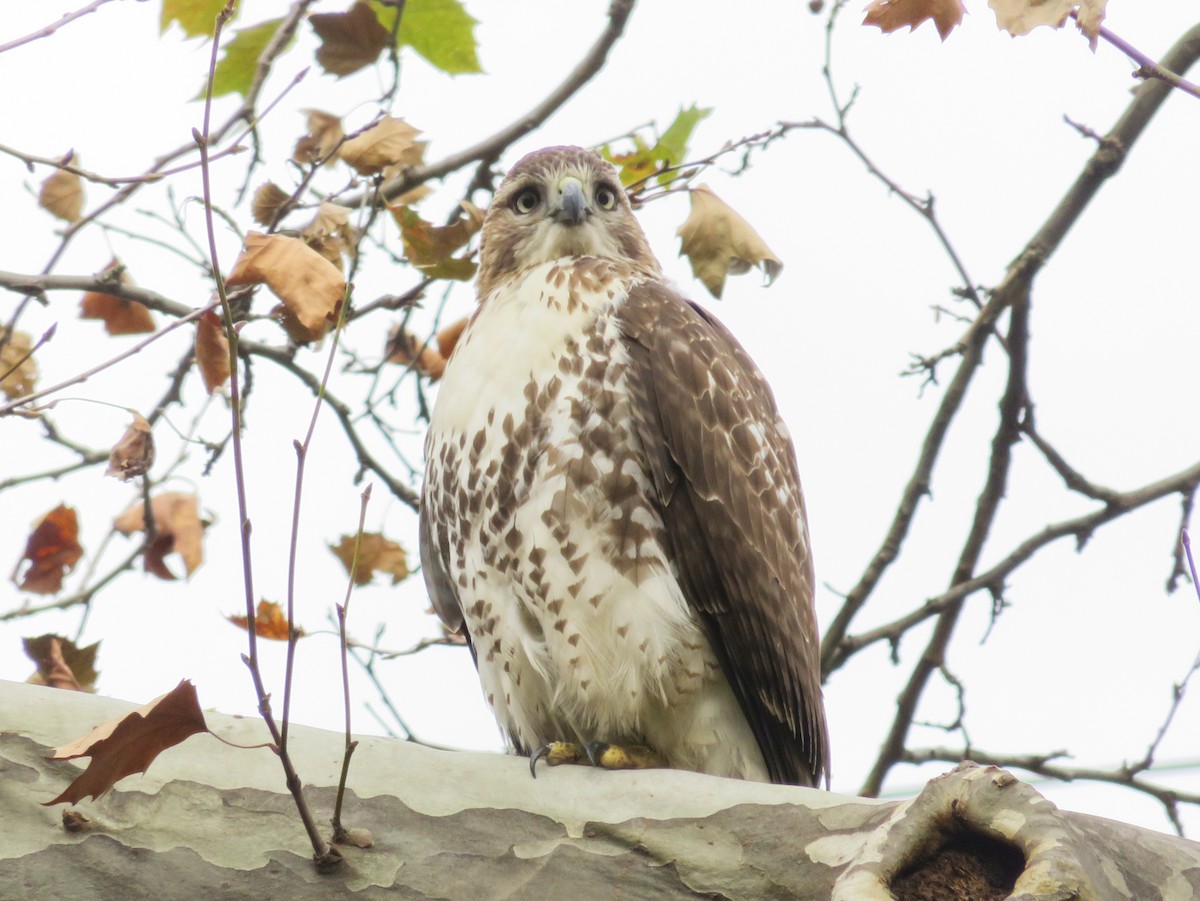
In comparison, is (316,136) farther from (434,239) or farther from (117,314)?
(117,314)

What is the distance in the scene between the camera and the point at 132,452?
3.40 metres

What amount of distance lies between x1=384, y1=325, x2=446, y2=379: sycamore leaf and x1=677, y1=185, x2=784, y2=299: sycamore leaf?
1.17 m

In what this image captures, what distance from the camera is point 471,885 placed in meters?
2.22

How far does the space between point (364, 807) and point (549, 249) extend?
2269 millimetres

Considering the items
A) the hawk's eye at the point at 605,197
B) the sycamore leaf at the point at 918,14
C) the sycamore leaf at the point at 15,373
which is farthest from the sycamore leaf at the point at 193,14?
the sycamore leaf at the point at 918,14

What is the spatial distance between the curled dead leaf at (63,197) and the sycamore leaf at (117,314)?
253 millimetres

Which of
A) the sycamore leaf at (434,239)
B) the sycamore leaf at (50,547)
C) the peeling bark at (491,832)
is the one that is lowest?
the peeling bark at (491,832)

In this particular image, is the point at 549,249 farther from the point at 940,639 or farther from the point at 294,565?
the point at 294,565

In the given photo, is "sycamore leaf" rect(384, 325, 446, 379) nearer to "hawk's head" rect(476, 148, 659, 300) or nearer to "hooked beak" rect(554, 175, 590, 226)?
"hawk's head" rect(476, 148, 659, 300)

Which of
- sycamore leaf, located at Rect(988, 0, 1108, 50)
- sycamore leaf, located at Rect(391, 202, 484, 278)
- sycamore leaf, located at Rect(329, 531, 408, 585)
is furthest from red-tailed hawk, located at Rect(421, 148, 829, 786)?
sycamore leaf, located at Rect(988, 0, 1108, 50)

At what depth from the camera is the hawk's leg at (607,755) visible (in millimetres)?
3094

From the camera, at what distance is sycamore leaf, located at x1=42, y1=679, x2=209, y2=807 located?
6.73 feet

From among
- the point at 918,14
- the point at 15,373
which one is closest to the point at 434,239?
the point at 15,373

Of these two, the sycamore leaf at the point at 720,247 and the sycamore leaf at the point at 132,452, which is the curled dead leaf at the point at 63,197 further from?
the sycamore leaf at the point at 720,247
